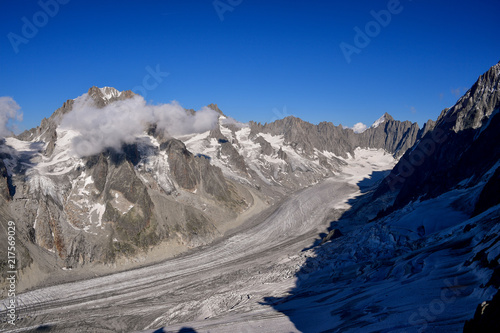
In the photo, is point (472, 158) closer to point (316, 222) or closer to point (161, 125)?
point (316, 222)

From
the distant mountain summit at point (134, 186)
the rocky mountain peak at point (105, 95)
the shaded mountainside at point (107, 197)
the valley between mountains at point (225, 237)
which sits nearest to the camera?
the valley between mountains at point (225, 237)

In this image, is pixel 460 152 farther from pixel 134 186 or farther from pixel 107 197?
pixel 107 197

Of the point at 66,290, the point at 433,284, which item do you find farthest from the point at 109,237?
the point at 433,284

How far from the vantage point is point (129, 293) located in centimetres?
5050

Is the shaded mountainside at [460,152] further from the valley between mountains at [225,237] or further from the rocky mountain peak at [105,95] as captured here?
the rocky mountain peak at [105,95]

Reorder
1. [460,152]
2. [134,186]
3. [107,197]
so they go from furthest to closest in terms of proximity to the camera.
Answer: [134,186] < [107,197] < [460,152]

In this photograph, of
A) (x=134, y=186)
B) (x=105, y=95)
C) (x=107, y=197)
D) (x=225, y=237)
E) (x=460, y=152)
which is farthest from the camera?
(x=105, y=95)

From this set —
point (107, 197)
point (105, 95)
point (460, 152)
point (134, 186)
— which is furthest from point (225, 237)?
point (105, 95)

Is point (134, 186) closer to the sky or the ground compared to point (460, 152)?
closer to the sky

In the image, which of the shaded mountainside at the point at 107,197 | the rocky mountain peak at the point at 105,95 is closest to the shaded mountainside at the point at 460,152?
the shaded mountainside at the point at 107,197

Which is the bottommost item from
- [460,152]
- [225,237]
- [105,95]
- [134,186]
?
[225,237]

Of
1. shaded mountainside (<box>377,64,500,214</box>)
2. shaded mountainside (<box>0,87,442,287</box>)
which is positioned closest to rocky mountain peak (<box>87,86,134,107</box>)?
shaded mountainside (<box>0,87,442,287</box>)

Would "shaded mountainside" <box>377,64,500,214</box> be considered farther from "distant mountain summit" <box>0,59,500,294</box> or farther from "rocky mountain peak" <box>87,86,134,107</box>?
"rocky mountain peak" <box>87,86,134,107</box>

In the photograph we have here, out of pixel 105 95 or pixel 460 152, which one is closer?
pixel 460 152
